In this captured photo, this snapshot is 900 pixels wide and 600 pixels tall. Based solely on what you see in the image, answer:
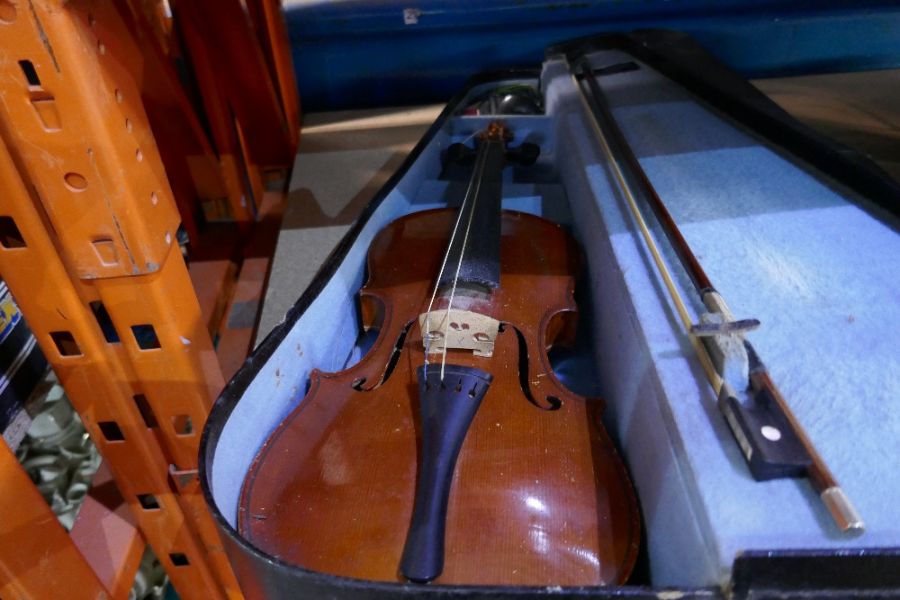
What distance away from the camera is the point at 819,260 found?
2.83 ft

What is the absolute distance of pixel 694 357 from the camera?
0.72 meters

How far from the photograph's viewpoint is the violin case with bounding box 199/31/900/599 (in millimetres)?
529

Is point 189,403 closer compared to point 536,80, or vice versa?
point 189,403

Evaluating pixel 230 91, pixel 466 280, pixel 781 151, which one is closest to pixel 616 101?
pixel 781 151

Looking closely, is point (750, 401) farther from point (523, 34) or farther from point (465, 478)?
point (523, 34)

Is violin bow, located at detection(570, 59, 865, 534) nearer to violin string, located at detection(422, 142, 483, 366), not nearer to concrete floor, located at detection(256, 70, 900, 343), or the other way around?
violin string, located at detection(422, 142, 483, 366)

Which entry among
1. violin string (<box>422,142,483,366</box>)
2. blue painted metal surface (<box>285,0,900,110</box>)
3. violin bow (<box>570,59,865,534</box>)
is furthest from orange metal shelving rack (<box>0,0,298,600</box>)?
blue painted metal surface (<box>285,0,900,110</box>)

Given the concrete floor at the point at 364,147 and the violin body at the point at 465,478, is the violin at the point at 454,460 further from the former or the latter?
the concrete floor at the point at 364,147

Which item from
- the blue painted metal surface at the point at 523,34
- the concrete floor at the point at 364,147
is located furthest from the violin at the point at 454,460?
the blue painted metal surface at the point at 523,34

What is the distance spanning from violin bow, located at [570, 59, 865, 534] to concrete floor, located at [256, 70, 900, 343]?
0.92m

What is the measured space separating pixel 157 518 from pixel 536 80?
72.5 inches

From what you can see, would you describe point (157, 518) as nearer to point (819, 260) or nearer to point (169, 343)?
point (169, 343)

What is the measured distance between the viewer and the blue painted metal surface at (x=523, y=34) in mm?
2186

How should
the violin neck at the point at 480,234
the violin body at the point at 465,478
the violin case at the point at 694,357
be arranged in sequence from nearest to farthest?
1. the violin case at the point at 694,357
2. the violin body at the point at 465,478
3. the violin neck at the point at 480,234
